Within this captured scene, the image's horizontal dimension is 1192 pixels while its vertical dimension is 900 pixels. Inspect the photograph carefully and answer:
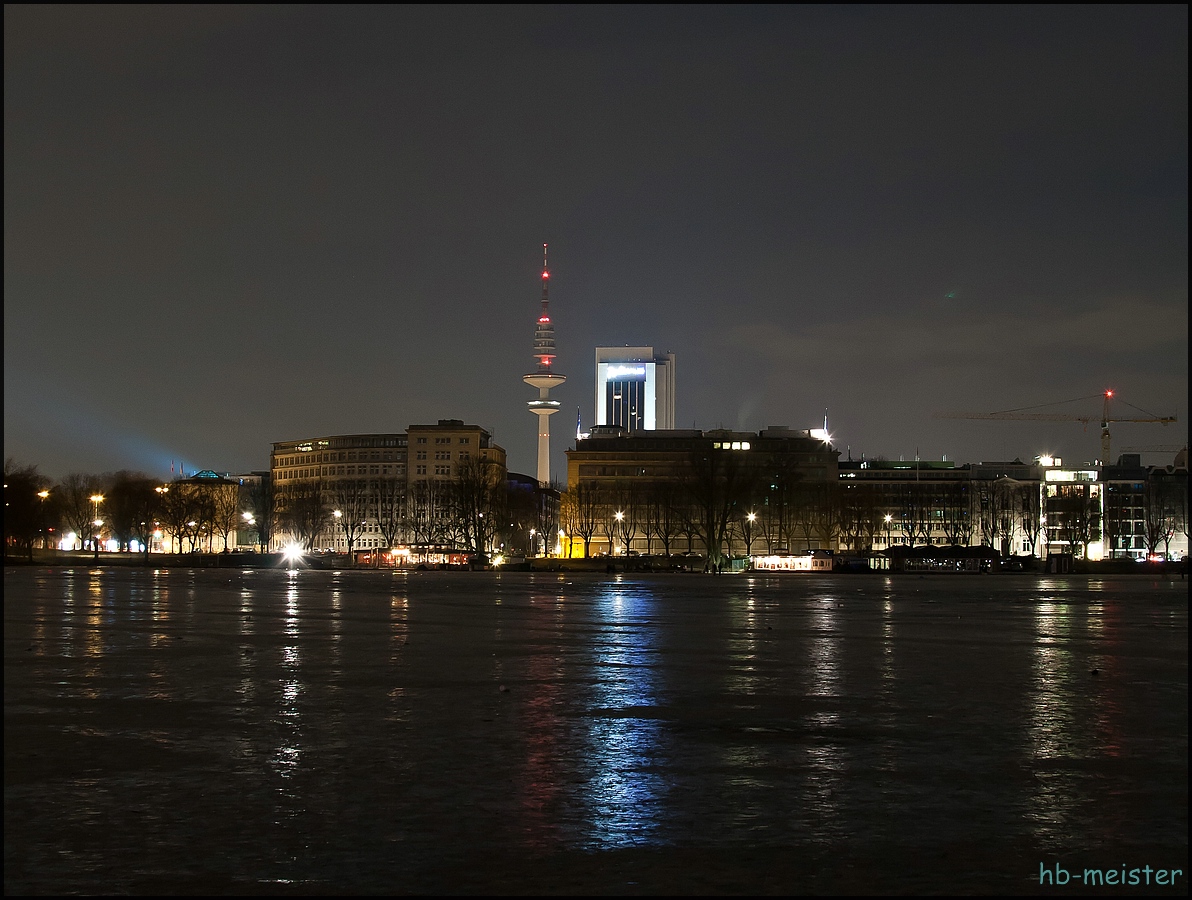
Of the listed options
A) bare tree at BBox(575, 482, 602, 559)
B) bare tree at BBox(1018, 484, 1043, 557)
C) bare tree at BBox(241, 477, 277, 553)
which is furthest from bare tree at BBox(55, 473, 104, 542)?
bare tree at BBox(1018, 484, 1043, 557)

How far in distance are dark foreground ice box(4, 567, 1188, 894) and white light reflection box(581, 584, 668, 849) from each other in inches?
2.2

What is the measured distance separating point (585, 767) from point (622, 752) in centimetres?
89

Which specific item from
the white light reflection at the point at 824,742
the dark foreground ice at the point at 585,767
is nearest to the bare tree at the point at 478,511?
the white light reflection at the point at 824,742

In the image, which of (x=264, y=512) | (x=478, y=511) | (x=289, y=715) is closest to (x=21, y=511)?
(x=478, y=511)

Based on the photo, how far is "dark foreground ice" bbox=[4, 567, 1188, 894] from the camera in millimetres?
8516

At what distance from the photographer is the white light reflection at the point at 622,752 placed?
9.63 meters

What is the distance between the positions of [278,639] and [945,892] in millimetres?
21203

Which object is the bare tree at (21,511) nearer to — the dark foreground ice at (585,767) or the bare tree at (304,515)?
the bare tree at (304,515)

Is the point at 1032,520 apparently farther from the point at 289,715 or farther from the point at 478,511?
the point at 289,715

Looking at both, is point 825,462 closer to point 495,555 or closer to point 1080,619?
point 495,555

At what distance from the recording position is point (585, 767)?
39.2ft

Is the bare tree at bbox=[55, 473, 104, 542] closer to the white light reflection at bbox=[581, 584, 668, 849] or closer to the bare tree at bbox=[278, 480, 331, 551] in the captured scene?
the bare tree at bbox=[278, 480, 331, 551]

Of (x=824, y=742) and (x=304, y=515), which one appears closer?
(x=824, y=742)

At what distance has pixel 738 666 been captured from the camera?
71.6ft
